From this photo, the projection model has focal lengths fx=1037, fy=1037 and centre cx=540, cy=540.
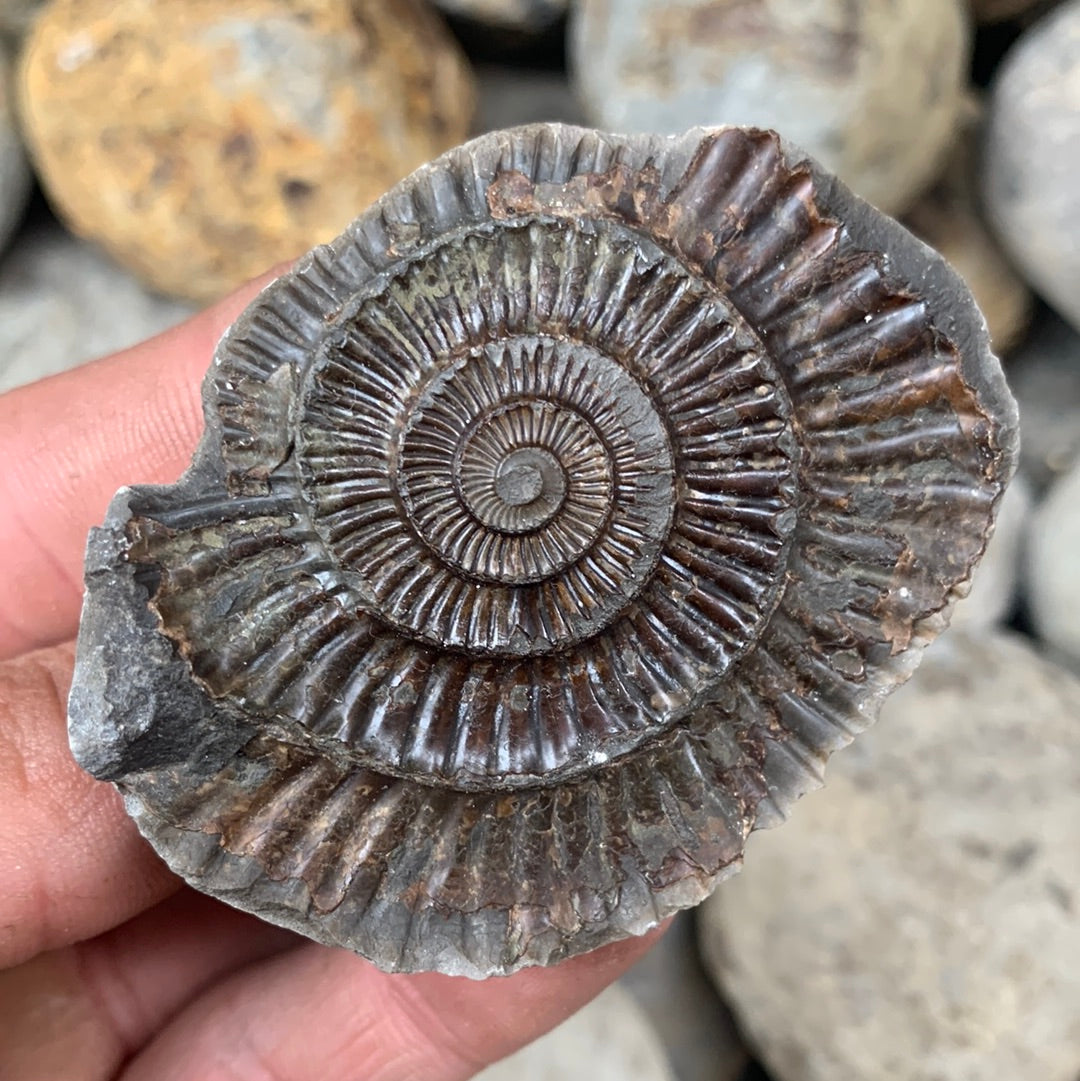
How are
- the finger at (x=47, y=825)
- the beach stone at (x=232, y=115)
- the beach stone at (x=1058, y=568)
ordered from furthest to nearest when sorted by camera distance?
the beach stone at (x=1058, y=568)
the beach stone at (x=232, y=115)
the finger at (x=47, y=825)

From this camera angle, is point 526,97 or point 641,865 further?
point 526,97

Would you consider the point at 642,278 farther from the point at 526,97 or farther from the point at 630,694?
the point at 526,97

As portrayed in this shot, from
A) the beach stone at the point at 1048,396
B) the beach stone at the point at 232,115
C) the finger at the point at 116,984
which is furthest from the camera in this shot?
the beach stone at the point at 1048,396

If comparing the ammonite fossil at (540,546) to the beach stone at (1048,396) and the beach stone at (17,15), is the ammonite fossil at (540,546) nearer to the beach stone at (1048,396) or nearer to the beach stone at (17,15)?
the beach stone at (1048,396)

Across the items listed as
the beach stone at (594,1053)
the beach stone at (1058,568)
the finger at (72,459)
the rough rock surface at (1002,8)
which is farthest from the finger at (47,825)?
the rough rock surface at (1002,8)

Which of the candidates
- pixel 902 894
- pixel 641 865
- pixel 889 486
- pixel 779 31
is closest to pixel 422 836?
pixel 641 865

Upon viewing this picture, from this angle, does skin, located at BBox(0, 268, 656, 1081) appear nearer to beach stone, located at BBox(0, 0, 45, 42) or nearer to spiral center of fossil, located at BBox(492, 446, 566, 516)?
spiral center of fossil, located at BBox(492, 446, 566, 516)

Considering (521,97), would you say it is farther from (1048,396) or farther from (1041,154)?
(1048,396)
